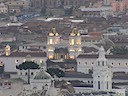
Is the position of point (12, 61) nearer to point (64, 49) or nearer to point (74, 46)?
point (64, 49)

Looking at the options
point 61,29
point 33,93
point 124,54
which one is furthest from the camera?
point 61,29

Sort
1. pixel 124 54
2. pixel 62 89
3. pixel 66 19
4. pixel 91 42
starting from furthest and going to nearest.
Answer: pixel 66 19 → pixel 91 42 → pixel 124 54 → pixel 62 89

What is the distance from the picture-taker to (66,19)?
9562cm

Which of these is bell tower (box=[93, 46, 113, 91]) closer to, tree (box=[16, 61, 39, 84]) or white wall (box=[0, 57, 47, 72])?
tree (box=[16, 61, 39, 84])

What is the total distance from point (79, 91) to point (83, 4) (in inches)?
2679

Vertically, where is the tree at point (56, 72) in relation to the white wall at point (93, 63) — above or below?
above

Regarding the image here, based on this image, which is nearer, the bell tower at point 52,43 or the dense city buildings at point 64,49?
the dense city buildings at point 64,49

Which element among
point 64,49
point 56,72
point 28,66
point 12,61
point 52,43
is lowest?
point 12,61

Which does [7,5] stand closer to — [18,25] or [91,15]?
[91,15]

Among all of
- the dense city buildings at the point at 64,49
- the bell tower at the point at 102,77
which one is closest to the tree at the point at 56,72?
the dense city buildings at the point at 64,49

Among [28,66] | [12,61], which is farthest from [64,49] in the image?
[28,66]

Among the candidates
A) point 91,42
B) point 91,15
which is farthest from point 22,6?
point 91,42

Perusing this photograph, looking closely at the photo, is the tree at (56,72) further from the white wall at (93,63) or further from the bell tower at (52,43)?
the bell tower at (52,43)

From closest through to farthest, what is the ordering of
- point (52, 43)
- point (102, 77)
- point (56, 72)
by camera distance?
1. point (102, 77)
2. point (56, 72)
3. point (52, 43)
